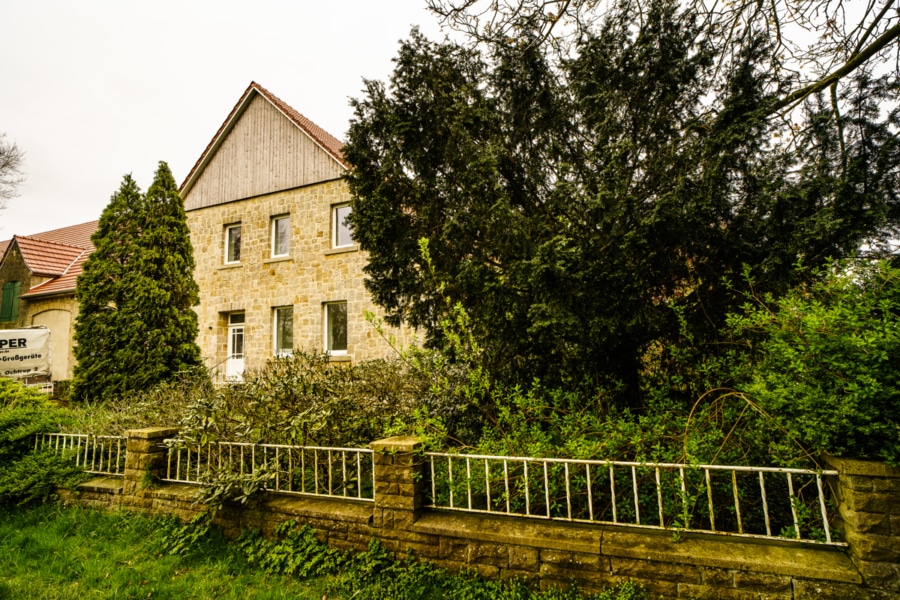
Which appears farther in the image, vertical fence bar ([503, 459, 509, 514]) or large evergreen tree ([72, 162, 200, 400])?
large evergreen tree ([72, 162, 200, 400])

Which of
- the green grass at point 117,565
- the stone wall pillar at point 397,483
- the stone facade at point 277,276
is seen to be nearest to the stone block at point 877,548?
the stone wall pillar at point 397,483

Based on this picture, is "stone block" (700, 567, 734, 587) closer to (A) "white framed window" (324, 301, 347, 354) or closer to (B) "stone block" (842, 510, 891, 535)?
(B) "stone block" (842, 510, 891, 535)

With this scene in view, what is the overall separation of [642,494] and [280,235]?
43.0 feet

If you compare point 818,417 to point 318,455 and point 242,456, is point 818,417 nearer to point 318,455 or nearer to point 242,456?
point 318,455

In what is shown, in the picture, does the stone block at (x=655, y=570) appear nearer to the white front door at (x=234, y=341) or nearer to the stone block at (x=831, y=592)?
the stone block at (x=831, y=592)

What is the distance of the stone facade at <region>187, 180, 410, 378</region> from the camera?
40.6ft

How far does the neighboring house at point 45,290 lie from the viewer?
1669 centimetres

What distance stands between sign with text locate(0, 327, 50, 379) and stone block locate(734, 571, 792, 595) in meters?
17.7

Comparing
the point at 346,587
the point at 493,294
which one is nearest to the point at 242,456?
the point at 346,587

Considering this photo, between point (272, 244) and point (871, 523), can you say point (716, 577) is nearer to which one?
point (871, 523)

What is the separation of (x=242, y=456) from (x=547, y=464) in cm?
293

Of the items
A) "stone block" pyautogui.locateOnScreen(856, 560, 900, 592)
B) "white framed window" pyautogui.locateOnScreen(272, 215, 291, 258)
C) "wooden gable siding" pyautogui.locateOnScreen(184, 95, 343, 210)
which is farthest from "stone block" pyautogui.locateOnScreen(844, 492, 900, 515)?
"white framed window" pyautogui.locateOnScreen(272, 215, 291, 258)

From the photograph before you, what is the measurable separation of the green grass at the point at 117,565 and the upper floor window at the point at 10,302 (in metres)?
17.9

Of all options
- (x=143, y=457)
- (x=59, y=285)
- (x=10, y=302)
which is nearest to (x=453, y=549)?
(x=143, y=457)
